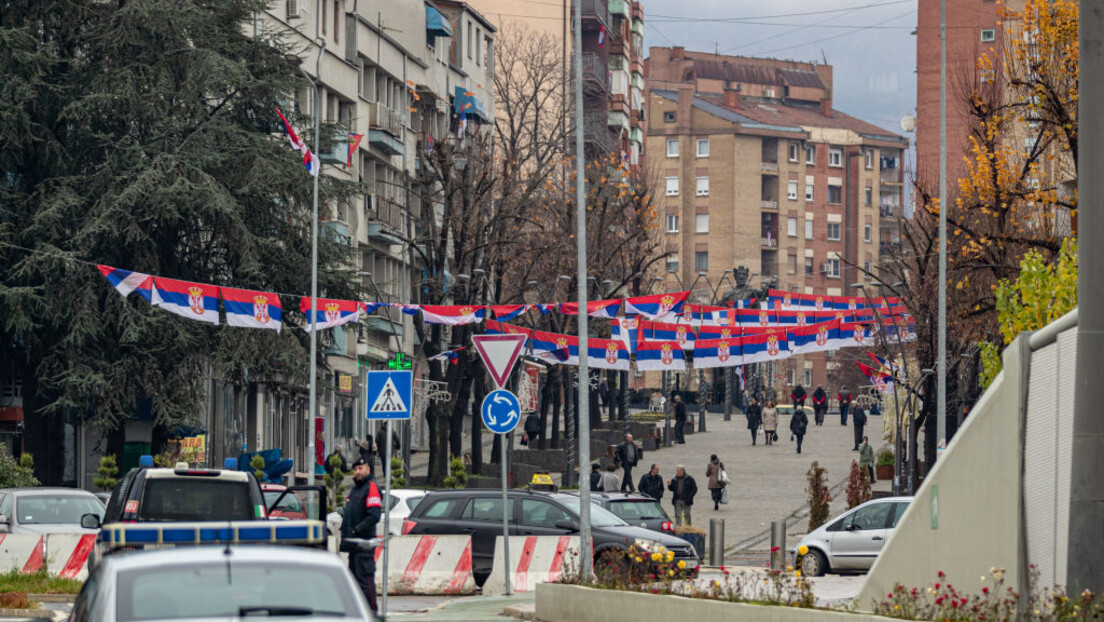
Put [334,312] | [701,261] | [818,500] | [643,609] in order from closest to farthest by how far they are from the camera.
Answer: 1. [643,609]
2. [818,500]
3. [334,312]
4. [701,261]

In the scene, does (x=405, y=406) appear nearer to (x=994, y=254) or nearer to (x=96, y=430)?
(x=994, y=254)

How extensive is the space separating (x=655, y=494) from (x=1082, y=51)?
1197 inches

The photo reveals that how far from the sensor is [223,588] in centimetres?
902

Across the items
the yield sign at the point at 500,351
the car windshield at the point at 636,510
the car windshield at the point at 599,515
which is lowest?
the car windshield at the point at 636,510

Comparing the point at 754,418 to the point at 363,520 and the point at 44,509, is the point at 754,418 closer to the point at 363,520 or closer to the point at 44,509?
the point at 44,509

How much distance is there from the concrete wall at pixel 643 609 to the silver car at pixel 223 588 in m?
6.58

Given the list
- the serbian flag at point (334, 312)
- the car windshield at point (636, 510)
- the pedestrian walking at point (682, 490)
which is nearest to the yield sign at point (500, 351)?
the car windshield at point (636, 510)

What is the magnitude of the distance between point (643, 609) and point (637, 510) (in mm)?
11730

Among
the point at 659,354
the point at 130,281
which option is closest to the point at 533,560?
the point at 130,281

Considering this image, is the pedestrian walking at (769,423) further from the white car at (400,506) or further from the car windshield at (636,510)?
the car windshield at (636,510)

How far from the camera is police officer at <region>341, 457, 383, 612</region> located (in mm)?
18969

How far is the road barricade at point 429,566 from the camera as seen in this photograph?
26.0 meters

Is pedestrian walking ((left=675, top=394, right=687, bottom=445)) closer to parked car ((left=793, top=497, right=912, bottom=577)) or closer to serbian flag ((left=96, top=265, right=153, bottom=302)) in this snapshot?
serbian flag ((left=96, top=265, right=153, bottom=302))

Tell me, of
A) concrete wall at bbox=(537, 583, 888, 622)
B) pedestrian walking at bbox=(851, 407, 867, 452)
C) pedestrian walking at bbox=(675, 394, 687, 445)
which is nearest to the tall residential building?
pedestrian walking at bbox=(675, 394, 687, 445)
